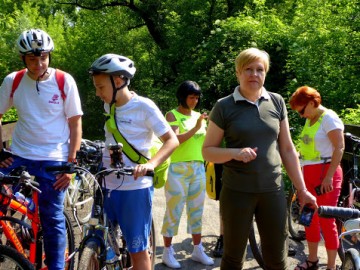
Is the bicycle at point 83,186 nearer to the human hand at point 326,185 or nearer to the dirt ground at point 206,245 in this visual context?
the dirt ground at point 206,245

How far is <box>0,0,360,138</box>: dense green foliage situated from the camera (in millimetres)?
9500

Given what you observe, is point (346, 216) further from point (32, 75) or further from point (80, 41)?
point (80, 41)

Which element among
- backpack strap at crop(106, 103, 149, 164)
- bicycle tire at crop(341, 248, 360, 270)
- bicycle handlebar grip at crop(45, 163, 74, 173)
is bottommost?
bicycle tire at crop(341, 248, 360, 270)

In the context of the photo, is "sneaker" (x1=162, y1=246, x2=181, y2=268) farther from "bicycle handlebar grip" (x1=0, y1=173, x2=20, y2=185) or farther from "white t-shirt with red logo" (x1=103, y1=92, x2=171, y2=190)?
"bicycle handlebar grip" (x1=0, y1=173, x2=20, y2=185)

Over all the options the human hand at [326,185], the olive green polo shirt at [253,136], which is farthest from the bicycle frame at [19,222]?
the human hand at [326,185]

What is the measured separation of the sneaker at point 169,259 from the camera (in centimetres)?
471

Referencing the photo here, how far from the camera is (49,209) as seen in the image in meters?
→ 3.55

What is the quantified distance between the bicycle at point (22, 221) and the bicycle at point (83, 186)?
5.16 feet

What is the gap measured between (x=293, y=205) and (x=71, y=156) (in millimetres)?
3130

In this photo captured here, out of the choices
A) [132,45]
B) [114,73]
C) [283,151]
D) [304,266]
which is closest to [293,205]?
[304,266]

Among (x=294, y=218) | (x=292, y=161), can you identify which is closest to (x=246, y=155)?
(x=292, y=161)

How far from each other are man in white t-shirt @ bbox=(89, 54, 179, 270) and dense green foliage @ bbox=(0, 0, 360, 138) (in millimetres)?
4844

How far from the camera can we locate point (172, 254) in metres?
4.80

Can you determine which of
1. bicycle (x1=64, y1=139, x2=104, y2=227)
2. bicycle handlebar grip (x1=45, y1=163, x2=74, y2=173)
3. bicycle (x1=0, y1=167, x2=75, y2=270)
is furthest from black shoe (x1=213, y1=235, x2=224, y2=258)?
bicycle handlebar grip (x1=45, y1=163, x2=74, y2=173)
